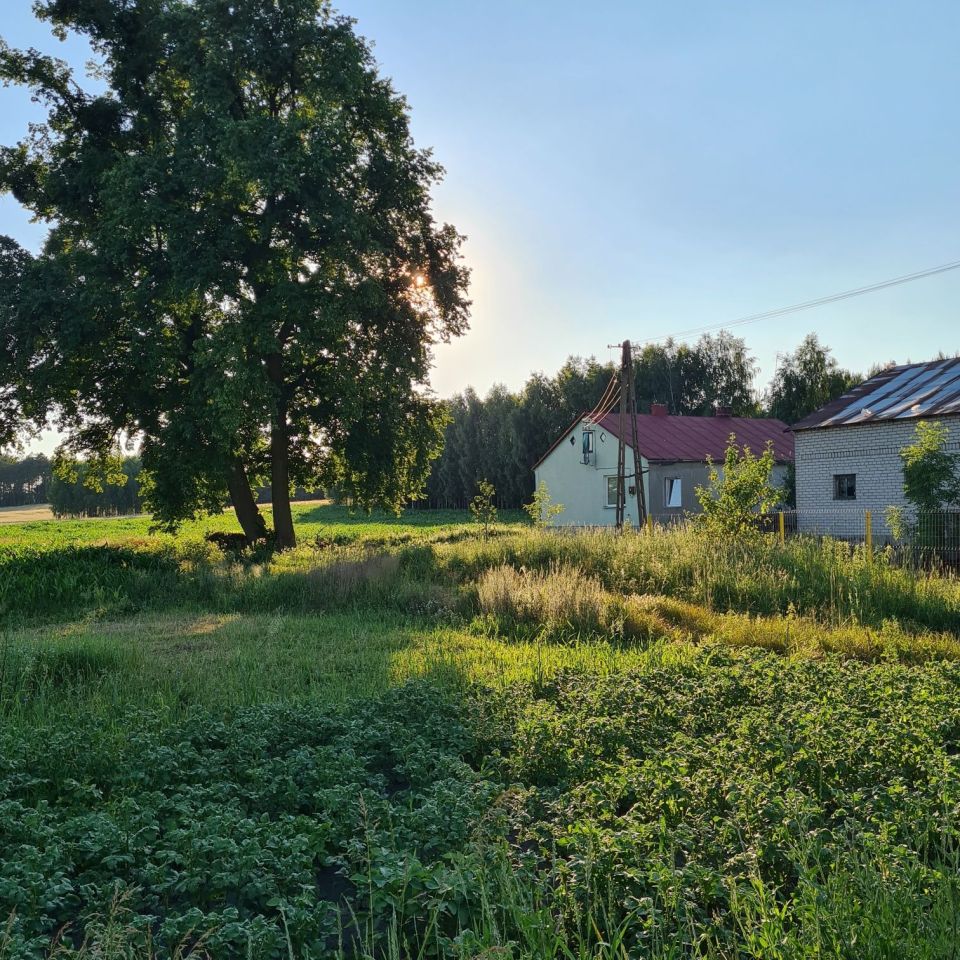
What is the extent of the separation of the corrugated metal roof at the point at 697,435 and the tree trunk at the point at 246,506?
19733mm

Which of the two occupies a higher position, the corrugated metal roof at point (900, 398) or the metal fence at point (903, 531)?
the corrugated metal roof at point (900, 398)

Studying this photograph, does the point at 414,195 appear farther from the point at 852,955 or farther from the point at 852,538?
the point at 852,955

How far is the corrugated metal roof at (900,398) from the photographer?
2508cm

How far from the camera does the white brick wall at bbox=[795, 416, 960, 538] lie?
2542 cm

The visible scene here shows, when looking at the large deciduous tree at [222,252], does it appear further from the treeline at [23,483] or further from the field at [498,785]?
the treeline at [23,483]

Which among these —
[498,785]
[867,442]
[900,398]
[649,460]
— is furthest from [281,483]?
[498,785]

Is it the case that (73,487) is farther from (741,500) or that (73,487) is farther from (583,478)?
(741,500)

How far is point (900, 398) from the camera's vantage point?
88.3ft

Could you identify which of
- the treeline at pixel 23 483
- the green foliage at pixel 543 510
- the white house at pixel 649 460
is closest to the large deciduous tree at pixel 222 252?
the green foliage at pixel 543 510

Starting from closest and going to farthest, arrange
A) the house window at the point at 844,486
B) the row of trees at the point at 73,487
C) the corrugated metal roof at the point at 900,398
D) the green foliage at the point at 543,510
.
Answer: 1. the green foliage at the point at 543,510
2. the corrugated metal roof at the point at 900,398
3. the row of trees at the point at 73,487
4. the house window at the point at 844,486

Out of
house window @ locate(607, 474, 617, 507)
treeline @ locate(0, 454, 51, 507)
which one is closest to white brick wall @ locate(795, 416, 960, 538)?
house window @ locate(607, 474, 617, 507)

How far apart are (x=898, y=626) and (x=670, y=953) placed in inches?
346

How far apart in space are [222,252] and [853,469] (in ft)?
69.8

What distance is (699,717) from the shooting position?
6180 mm
